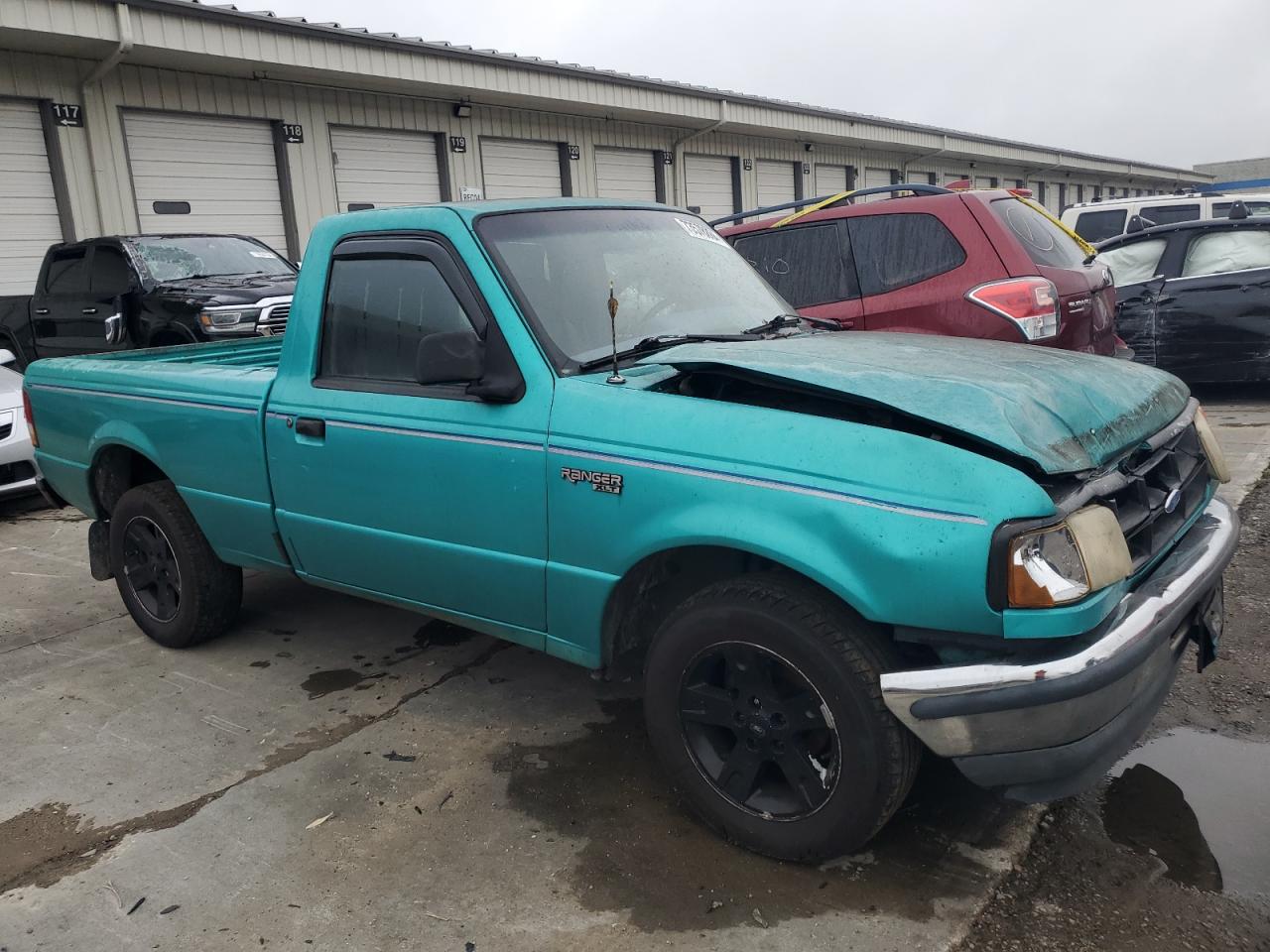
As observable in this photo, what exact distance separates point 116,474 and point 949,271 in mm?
4556

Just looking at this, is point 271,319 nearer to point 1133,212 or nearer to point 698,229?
point 698,229

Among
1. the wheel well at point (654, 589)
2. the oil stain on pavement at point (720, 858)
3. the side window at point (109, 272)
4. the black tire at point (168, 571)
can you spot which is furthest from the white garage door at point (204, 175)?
the oil stain on pavement at point (720, 858)

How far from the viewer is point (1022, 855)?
8.63 ft

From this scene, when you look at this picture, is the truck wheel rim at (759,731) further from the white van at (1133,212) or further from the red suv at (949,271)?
the white van at (1133,212)

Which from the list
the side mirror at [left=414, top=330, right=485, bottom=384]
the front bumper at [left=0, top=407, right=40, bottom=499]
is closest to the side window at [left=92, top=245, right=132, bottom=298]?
the front bumper at [left=0, top=407, right=40, bottom=499]

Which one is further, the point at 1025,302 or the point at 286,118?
the point at 286,118

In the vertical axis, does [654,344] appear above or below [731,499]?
above

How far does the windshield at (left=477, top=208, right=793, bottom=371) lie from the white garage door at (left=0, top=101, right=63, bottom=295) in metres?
10.5

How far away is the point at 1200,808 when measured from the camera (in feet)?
9.25

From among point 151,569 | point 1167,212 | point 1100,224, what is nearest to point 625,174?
point 1100,224

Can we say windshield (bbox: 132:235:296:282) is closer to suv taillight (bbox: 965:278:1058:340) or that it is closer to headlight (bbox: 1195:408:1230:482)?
suv taillight (bbox: 965:278:1058:340)

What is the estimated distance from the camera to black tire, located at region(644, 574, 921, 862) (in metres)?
2.40

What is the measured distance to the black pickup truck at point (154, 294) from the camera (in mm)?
9234

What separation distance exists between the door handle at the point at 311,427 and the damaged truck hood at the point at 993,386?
1.37 m
